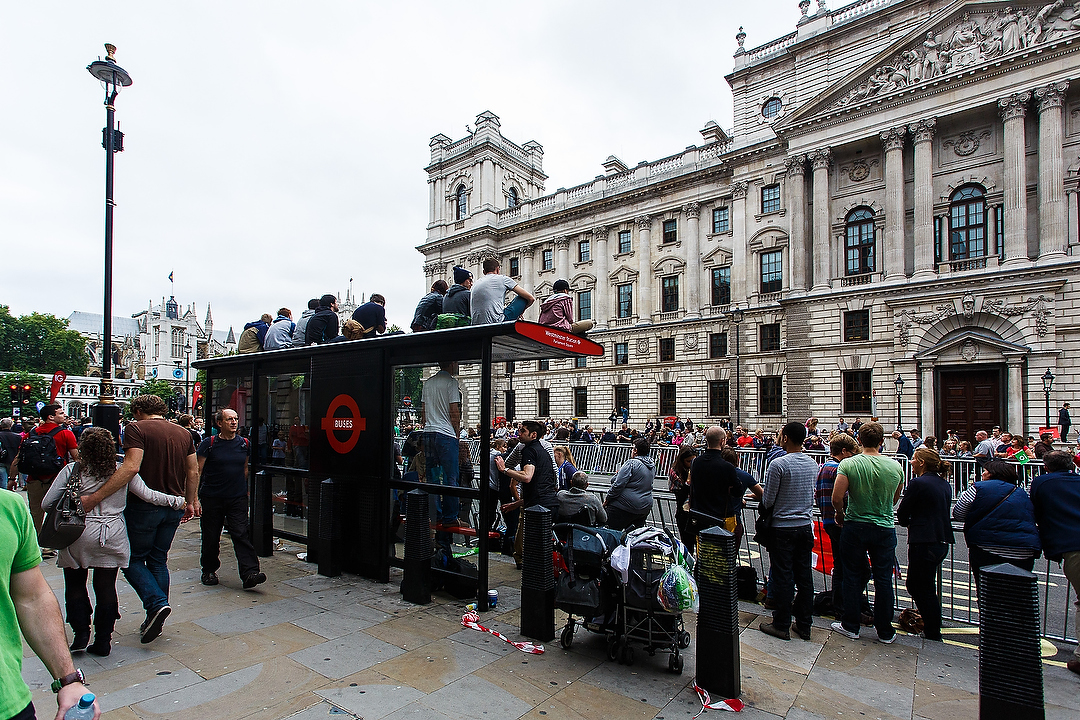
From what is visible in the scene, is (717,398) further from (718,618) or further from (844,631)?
(718,618)

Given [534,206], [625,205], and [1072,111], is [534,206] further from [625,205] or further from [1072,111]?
[1072,111]

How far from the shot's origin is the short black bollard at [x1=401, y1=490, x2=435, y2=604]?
627cm

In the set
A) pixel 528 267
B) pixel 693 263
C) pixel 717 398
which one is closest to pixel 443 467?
pixel 717 398

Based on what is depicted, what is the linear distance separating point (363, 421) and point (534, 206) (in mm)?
46602

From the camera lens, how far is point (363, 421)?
7.37 m

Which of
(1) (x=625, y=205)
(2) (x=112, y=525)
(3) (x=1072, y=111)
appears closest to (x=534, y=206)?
(1) (x=625, y=205)

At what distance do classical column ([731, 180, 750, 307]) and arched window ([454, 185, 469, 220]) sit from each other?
2716 cm

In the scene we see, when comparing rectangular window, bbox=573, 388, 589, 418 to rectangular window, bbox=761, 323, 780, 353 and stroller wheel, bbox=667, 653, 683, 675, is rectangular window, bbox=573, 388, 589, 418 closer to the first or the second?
rectangular window, bbox=761, 323, 780, 353

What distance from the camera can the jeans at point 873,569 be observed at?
5480 millimetres

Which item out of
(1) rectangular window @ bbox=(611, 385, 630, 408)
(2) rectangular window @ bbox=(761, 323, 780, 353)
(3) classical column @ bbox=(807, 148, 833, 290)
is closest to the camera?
(3) classical column @ bbox=(807, 148, 833, 290)

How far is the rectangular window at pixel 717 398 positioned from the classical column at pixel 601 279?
11.1m

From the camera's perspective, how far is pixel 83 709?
76.8 inches

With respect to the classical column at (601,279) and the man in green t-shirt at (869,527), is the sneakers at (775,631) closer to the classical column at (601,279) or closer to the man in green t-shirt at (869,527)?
the man in green t-shirt at (869,527)

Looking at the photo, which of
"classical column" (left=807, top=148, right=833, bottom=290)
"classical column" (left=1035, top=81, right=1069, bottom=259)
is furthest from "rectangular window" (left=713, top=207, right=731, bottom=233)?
"classical column" (left=1035, top=81, right=1069, bottom=259)
